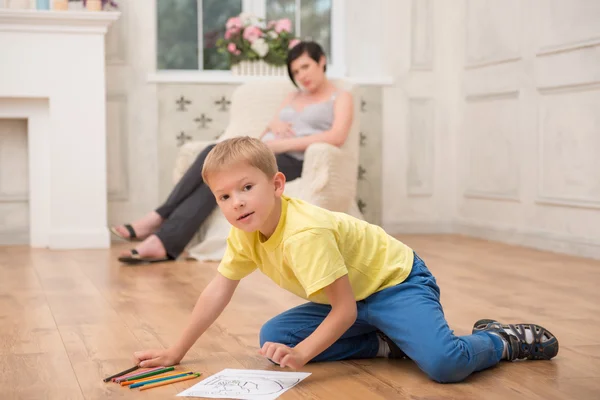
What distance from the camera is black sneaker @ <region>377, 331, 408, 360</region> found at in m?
1.97

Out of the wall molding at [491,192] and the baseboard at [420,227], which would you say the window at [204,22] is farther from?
the baseboard at [420,227]

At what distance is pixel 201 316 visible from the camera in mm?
1848

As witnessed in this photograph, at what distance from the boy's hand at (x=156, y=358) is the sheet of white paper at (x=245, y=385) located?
5.1 inches

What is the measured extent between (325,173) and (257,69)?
4.35 feet

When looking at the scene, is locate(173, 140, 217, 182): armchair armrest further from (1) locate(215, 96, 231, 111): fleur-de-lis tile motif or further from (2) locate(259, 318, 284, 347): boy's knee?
(2) locate(259, 318, 284, 347): boy's knee

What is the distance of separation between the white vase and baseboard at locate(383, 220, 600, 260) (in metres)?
1.13

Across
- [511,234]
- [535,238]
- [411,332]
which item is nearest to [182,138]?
[511,234]

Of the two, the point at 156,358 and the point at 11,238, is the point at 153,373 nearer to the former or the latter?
the point at 156,358

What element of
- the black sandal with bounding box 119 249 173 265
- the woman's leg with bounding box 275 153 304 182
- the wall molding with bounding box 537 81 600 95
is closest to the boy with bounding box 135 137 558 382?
the black sandal with bounding box 119 249 173 265

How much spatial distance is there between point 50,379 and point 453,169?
384 centimetres

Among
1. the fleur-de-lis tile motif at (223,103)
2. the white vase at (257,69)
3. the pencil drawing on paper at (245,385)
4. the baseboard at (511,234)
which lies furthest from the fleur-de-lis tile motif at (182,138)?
the pencil drawing on paper at (245,385)

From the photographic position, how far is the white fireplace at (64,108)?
4.43 meters

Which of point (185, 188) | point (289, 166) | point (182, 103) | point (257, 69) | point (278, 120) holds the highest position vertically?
point (257, 69)

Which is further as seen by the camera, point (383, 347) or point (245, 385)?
point (383, 347)
